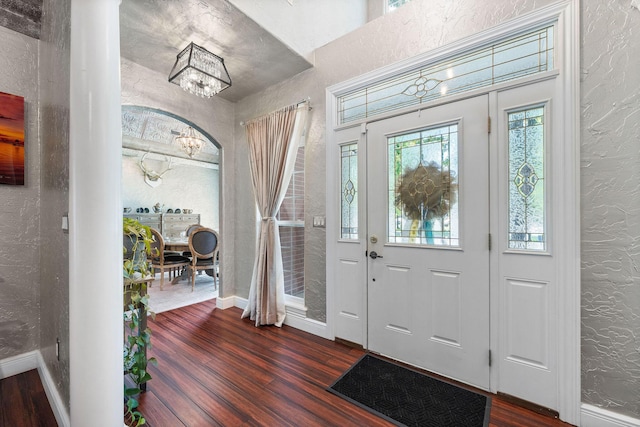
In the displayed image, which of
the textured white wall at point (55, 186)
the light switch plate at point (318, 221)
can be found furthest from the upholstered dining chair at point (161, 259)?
the light switch plate at point (318, 221)

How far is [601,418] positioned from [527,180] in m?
1.44

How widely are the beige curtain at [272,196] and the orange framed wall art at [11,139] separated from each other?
1.98m

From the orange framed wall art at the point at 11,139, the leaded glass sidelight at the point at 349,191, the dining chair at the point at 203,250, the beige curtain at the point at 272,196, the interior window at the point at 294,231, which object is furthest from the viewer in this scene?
the dining chair at the point at 203,250

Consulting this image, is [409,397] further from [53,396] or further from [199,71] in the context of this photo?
[199,71]

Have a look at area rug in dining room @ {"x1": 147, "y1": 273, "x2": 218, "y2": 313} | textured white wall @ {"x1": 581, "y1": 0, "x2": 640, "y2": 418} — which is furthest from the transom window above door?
area rug in dining room @ {"x1": 147, "y1": 273, "x2": 218, "y2": 313}

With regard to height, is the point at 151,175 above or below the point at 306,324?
above

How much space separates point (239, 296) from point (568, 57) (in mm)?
3870

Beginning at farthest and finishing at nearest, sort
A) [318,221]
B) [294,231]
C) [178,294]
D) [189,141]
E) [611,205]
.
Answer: [189,141]
[178,294]
[294,231]
[318,221]
[611,205]

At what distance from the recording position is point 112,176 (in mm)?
1257

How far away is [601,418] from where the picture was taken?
1542 mm

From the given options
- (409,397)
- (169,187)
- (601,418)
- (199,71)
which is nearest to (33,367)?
(199,71)

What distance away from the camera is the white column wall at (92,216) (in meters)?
1.21

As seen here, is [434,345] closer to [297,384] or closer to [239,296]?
[297,384]

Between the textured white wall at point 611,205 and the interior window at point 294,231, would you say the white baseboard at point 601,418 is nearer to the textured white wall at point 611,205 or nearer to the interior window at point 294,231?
the textured white wall at point 611,205
